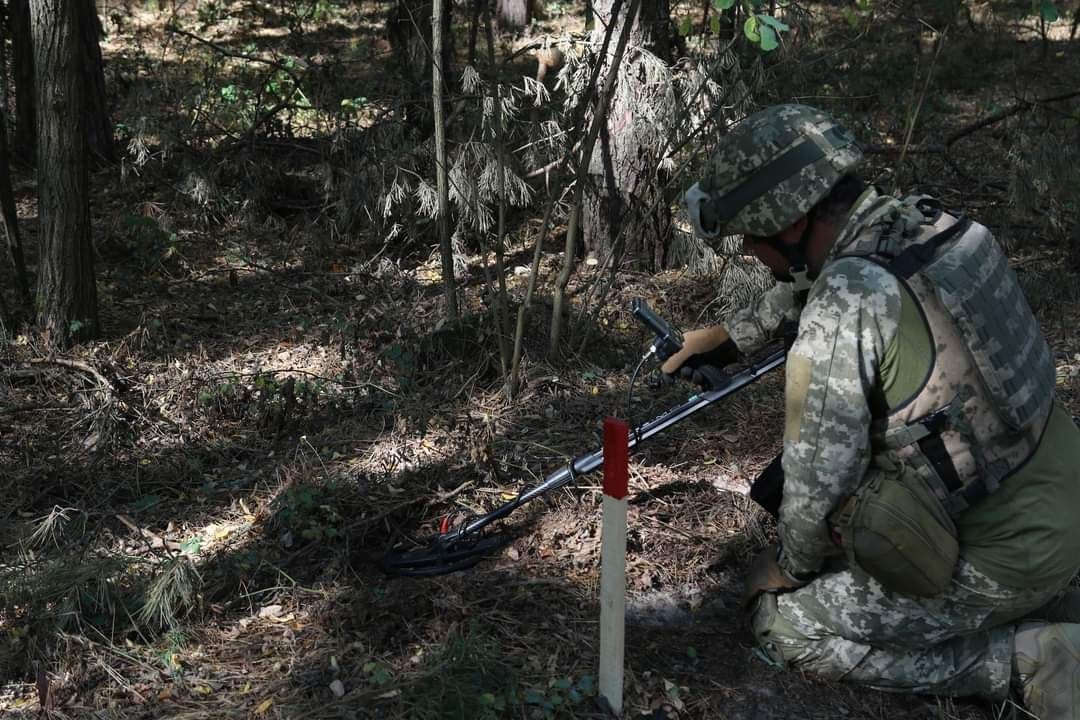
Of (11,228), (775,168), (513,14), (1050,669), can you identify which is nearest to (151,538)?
(11,228)

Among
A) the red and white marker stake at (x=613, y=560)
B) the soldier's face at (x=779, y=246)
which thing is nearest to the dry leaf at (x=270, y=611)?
the red and white marker stake at (x=613, y=560)

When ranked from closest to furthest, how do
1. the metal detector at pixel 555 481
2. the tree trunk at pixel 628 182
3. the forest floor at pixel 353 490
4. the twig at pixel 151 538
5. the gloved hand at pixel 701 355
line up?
the forest floor at pixel 353 490, the metal detector at pixel 555 481, the gloved hand at pixel 701 355, the twig at pixel 151 538, the tree trunk at pixel 628 182

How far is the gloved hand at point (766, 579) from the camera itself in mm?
3064

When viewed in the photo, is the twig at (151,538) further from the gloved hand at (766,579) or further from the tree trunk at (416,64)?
the tree trunk at (416,64)

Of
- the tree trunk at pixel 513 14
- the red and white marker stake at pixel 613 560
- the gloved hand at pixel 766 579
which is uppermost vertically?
the tree trunk at pixel 513 14

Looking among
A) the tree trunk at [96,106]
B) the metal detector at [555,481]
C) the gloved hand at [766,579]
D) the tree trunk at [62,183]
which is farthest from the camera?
the tree trunk at [96,106]

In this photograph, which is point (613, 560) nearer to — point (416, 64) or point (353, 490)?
point (353, 490)

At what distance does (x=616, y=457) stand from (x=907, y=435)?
2.95ft

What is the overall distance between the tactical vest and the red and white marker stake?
33.2 inches

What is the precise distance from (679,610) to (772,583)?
398 millimetres

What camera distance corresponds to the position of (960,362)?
2.59m

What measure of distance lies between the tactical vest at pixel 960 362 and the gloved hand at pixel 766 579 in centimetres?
59

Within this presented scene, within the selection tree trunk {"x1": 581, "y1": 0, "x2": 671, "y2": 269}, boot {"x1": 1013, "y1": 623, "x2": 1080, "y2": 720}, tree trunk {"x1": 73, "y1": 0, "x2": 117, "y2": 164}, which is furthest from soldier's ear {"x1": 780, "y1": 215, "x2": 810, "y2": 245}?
tree trunk {"x1": 73, "y1": 0, "x2": 117, "y2": 164}

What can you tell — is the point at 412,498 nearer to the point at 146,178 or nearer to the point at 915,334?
the point at 915,334
